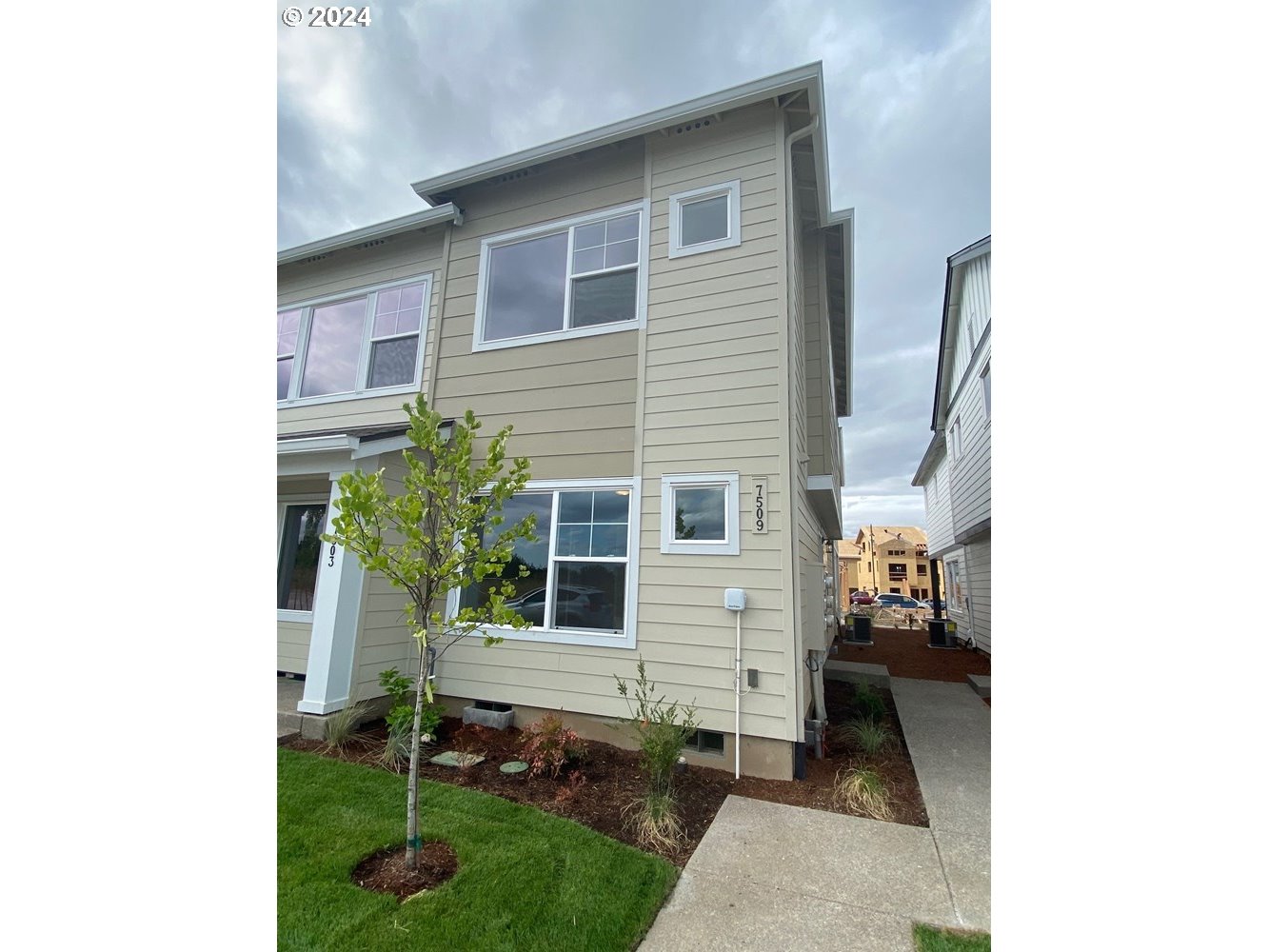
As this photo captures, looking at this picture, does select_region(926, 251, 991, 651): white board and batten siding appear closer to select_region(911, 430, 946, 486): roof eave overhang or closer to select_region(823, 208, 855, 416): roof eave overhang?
select_region(911, 430, 946, 486): roof eave overhang

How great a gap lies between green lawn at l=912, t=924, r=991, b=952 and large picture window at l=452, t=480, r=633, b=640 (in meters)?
3.32

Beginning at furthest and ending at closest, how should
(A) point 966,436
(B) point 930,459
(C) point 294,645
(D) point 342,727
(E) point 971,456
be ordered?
(B) point 930,459
(A) point 966,436
(E) point 971,456
(C) point 294,645
(D) point 342,727

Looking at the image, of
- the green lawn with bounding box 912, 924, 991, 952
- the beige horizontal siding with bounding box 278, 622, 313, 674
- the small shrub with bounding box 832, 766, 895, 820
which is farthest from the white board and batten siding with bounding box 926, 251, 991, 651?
the beige horizontal siding with bounding box 278, 622, 313, 674

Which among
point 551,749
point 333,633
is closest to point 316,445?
point 333,633

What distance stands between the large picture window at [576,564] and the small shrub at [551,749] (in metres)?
1.00

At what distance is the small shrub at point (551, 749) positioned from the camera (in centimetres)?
471

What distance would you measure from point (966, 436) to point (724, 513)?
9.36 meters

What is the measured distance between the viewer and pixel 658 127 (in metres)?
5.98

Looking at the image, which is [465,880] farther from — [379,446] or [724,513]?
[379,446]

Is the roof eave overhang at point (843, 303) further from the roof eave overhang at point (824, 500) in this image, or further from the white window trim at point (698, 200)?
the roof eave overhang at point (824, 500)

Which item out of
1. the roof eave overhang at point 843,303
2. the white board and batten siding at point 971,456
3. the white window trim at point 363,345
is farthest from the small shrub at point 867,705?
the white window trim at point 363,345

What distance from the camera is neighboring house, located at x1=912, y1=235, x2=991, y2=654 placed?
1010 cm
